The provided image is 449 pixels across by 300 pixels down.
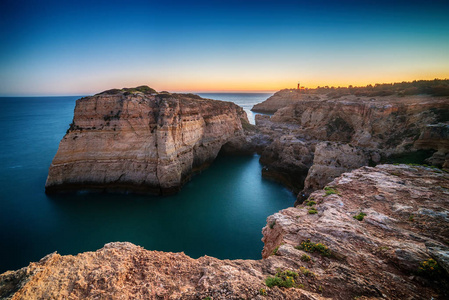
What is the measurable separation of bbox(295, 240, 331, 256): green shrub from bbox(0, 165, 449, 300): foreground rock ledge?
133 mm

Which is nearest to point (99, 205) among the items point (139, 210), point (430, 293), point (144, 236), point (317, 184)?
point (139, 210)

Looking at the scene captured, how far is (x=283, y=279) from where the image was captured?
16.7 feet

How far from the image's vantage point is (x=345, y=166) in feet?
57.1

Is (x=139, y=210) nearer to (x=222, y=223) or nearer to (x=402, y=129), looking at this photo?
(x=222, y=223)

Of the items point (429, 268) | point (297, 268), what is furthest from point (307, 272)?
point (429, 268)

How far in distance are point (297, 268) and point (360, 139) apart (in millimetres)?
21924

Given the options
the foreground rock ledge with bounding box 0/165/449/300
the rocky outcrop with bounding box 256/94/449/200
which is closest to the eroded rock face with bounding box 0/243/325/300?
the foreground rock ledge with bounding box 0/165/449/300

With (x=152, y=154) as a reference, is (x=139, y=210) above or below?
below

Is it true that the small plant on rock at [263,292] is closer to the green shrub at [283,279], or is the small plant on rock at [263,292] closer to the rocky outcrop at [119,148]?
the green shrub at [283,279]

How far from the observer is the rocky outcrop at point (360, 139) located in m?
15.8

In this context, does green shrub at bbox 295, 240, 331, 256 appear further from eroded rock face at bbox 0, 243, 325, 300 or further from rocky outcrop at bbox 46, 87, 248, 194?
rocky outcrop at bbox 46, 87, 248, 194

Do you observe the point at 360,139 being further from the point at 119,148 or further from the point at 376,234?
the point at 119,148

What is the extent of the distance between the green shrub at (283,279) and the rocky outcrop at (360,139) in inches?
529

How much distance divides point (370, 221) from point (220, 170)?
71.0 feet
